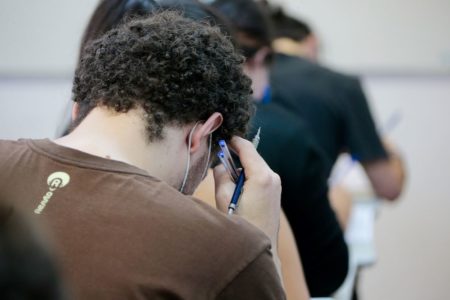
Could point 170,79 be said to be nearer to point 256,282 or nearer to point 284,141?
point 256,282

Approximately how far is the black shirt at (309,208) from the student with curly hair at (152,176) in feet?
1.38

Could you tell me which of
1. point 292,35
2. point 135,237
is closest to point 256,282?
point 135,237

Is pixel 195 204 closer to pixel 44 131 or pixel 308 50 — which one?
pixel 44 131

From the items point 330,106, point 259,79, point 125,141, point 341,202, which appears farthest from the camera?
point 341,202

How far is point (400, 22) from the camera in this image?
10.7 feet

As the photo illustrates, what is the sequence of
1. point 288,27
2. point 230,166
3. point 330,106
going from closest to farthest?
point 230,166 → point 330,106 → point 288,27

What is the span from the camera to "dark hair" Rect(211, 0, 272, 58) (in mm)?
1672

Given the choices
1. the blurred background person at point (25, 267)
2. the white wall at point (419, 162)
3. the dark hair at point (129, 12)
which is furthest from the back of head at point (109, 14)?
the white wall at point (419, 162)

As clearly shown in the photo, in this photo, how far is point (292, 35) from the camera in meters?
2.58

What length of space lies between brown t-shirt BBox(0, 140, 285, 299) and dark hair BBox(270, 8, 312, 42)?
1658mm

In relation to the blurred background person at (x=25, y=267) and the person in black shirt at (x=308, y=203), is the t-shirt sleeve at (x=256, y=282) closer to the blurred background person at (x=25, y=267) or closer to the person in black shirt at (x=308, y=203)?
the blurred background person at (x=25, y=267)

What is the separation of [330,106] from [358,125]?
9 centimetres

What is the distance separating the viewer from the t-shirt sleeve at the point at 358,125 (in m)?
1.95

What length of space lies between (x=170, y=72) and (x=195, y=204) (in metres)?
0.18
